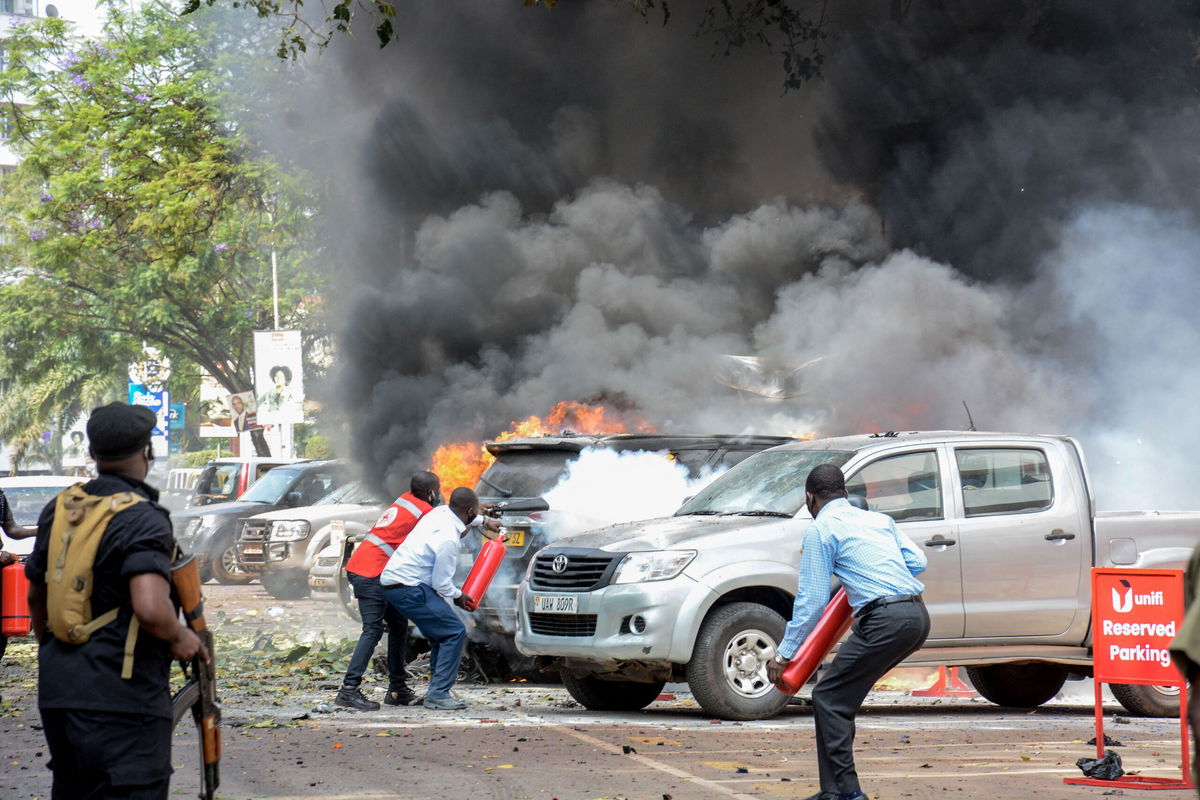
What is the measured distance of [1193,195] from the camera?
18.8m

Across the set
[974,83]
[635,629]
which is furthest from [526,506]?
[974,83]

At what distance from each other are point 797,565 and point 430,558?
2.42m

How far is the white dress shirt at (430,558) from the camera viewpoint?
968cm

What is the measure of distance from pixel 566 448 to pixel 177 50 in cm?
1783

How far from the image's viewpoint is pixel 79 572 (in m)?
4.06

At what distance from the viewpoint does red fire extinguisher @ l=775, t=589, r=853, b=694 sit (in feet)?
20.4

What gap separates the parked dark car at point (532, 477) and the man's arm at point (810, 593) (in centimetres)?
430

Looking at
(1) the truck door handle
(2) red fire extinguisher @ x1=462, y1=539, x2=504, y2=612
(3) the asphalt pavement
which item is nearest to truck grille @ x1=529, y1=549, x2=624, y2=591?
(2) red fire extinguisher @ x1=462, y1=539, x2=504, y2=612

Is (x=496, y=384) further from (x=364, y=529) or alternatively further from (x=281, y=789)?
(x=281, y=789)

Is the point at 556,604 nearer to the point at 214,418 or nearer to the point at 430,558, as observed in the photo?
the point at 430,558

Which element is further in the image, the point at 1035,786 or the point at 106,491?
the point at 1035,786

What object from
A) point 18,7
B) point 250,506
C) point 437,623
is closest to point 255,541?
point 250,506

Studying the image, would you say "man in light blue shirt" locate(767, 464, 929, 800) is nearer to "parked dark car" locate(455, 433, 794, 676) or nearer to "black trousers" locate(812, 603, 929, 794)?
"black trousers" locate(812, 603, 929, 794)

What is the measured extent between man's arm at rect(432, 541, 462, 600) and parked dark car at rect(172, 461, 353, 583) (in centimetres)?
1127
